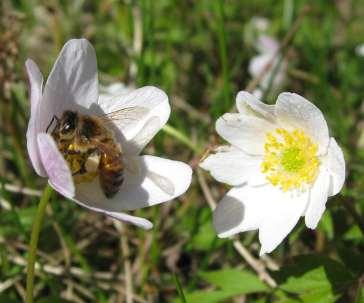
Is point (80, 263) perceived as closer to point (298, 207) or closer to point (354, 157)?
point (298, 207)

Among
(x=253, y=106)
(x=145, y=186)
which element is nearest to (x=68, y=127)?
(x=145, y=186)

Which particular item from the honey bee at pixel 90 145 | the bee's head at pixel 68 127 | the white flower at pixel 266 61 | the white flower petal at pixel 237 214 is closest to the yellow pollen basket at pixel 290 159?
the white flower petal at pixel 237 214

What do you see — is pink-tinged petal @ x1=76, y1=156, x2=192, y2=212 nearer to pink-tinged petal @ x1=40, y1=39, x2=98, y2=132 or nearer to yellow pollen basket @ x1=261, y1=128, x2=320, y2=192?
pink-tinged petal @ x1=40, y1=39, x2=98, y2=132

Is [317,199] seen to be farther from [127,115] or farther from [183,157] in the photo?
[183,157]

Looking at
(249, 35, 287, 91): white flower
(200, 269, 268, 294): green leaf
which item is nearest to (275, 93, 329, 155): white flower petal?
(200, 269, 268, 294): green leaf

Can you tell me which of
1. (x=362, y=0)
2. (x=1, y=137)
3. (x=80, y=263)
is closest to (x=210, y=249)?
(x=80, y=263)

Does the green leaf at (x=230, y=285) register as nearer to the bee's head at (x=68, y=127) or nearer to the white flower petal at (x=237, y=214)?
the white flower petal at (x=237, y=214)
